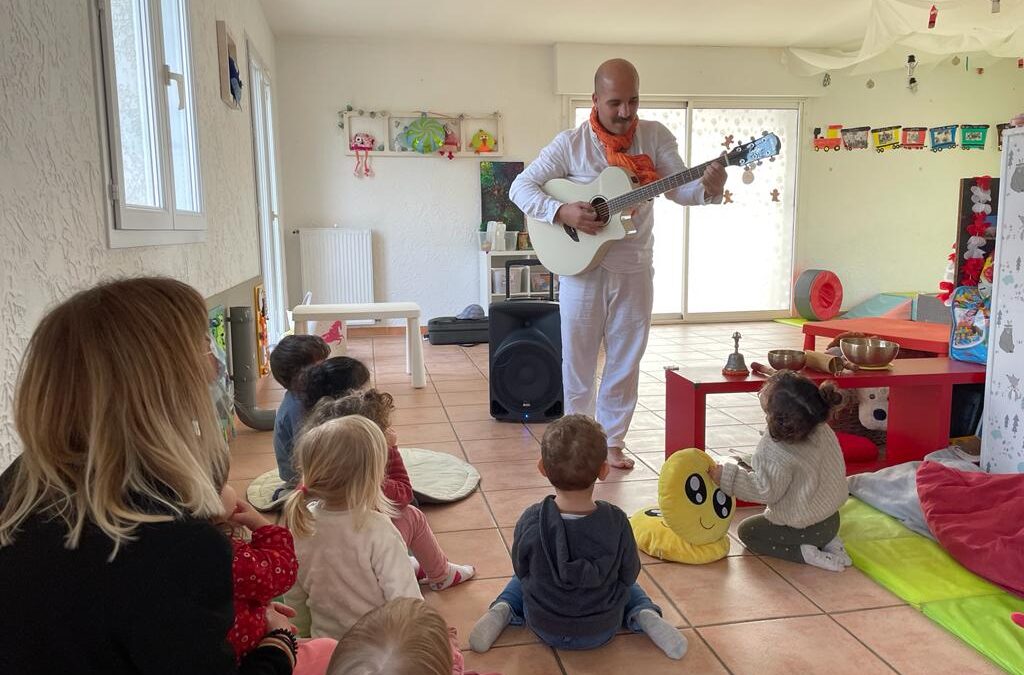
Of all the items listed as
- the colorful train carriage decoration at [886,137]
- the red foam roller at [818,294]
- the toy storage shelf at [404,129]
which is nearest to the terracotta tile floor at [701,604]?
the toy storage shelf at [404,129]

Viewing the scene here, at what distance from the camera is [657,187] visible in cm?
295

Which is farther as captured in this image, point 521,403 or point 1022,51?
point 1022,51

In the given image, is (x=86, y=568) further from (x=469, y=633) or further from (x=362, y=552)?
(x=469, y=633)

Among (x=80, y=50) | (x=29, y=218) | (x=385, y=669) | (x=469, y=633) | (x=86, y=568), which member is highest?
(x=80, y=50)

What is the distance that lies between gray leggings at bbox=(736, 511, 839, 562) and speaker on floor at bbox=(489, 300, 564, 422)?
1598mm

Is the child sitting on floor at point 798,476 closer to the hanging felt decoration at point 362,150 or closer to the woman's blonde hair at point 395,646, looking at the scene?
the woman's blonde hair at point 395,646

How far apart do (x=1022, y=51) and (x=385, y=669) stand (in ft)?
21.6

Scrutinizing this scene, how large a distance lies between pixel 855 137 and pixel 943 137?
2.57ft

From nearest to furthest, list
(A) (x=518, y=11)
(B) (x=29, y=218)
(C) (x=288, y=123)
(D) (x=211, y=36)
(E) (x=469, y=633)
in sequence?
(B) (x=29, y=218)
(E) (x=469, y=633)
(D) (x=211, y=36)
(A) (x=518, y=11)
(C) (x=288, y=123)

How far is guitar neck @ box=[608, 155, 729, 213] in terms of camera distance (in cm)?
289

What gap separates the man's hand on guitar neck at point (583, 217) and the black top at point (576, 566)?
1527mm

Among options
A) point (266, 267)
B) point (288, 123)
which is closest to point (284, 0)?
point (288, 123)

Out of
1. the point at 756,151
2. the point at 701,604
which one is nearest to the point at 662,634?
the point at 701,604

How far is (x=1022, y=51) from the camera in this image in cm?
568
